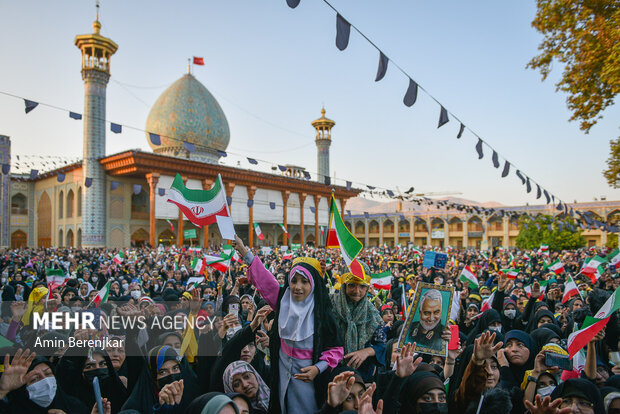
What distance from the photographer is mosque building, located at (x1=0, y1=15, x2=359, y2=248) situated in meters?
23.8

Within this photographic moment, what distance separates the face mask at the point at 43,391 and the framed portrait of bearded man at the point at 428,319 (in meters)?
2.23

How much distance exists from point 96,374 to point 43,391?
0.45 metres

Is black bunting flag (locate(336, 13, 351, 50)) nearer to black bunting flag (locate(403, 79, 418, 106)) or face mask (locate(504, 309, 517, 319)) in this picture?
black bunting flag (locate(403, 79, 418, 106))

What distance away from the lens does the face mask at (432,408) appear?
2.15 meters

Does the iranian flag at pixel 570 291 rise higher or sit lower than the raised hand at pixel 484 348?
lower

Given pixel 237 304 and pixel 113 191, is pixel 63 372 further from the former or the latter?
pixel 113 191

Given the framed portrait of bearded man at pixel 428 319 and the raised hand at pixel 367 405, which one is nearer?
the raised hand at pixel 367 405

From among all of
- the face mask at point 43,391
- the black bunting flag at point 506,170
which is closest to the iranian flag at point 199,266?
the face mask at point 43,391

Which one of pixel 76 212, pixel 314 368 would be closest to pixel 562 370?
pixel 314 368

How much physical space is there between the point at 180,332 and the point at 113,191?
24923mm

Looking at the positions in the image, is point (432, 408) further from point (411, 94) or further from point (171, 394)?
point (411, 94)

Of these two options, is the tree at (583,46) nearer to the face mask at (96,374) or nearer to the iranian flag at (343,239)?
the iranian flag at (343,239)

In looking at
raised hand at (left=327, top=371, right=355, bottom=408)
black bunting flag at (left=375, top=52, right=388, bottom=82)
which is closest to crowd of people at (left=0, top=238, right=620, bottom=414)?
raised hand at (left=327, top=371, right=355, bottom=408)

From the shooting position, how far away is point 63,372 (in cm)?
290
